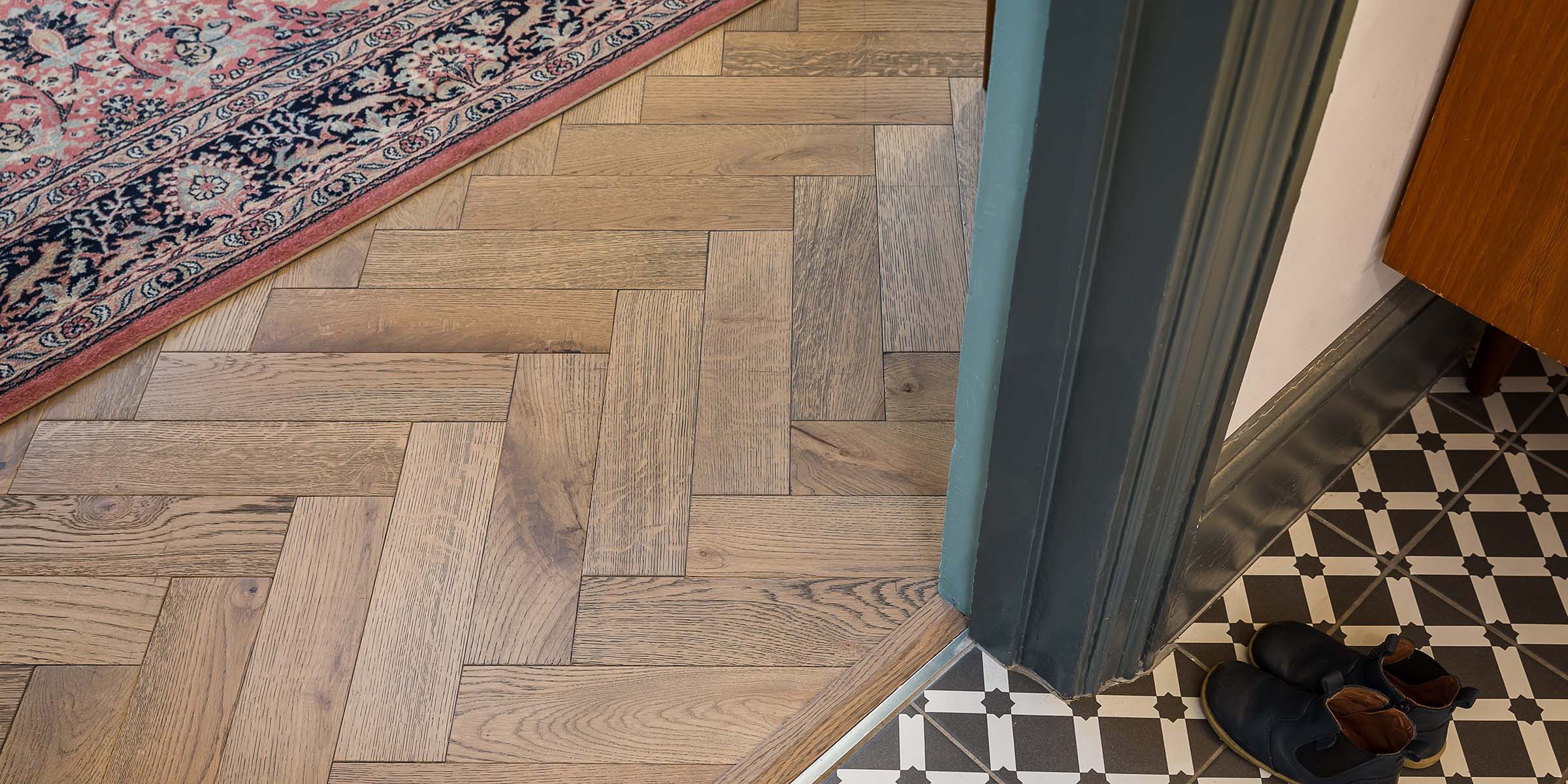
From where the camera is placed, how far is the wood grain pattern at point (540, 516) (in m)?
1.37

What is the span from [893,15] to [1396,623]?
1429 mm

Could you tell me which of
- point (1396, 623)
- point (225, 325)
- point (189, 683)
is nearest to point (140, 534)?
point (189, 683)

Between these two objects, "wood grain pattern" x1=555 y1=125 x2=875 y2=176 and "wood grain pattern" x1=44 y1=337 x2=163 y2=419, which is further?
"wood grain pattern" x1=555 y1=125 x2=875 y2=176

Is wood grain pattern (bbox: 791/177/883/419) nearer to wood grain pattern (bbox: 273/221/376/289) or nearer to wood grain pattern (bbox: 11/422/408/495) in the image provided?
wood grain pattern (bbox: 11/422/408/495)

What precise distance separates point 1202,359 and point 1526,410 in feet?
2.85

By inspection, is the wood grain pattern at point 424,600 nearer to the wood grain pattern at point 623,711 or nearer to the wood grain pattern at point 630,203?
the wood grain pattern at point 623,711

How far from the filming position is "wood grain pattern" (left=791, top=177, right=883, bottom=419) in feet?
5.32

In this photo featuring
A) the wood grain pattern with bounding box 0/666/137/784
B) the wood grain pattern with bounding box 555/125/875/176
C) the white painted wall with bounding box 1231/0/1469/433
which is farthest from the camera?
the wood grain pattern with bounding box 555/125/875/176

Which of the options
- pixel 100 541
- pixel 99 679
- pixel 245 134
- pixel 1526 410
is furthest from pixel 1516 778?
pixel 245 134

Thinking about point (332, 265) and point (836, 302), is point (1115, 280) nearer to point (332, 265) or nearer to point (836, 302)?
point (836, 302)

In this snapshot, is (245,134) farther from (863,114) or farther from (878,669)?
(878,669)

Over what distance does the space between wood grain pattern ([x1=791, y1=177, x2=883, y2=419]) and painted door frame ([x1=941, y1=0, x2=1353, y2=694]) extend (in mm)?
410

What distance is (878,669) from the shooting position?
1330 mm

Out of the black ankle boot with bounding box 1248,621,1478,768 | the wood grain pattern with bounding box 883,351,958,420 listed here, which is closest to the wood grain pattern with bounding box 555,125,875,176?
the wood grain pattern with bounding box 883,351,958,420
